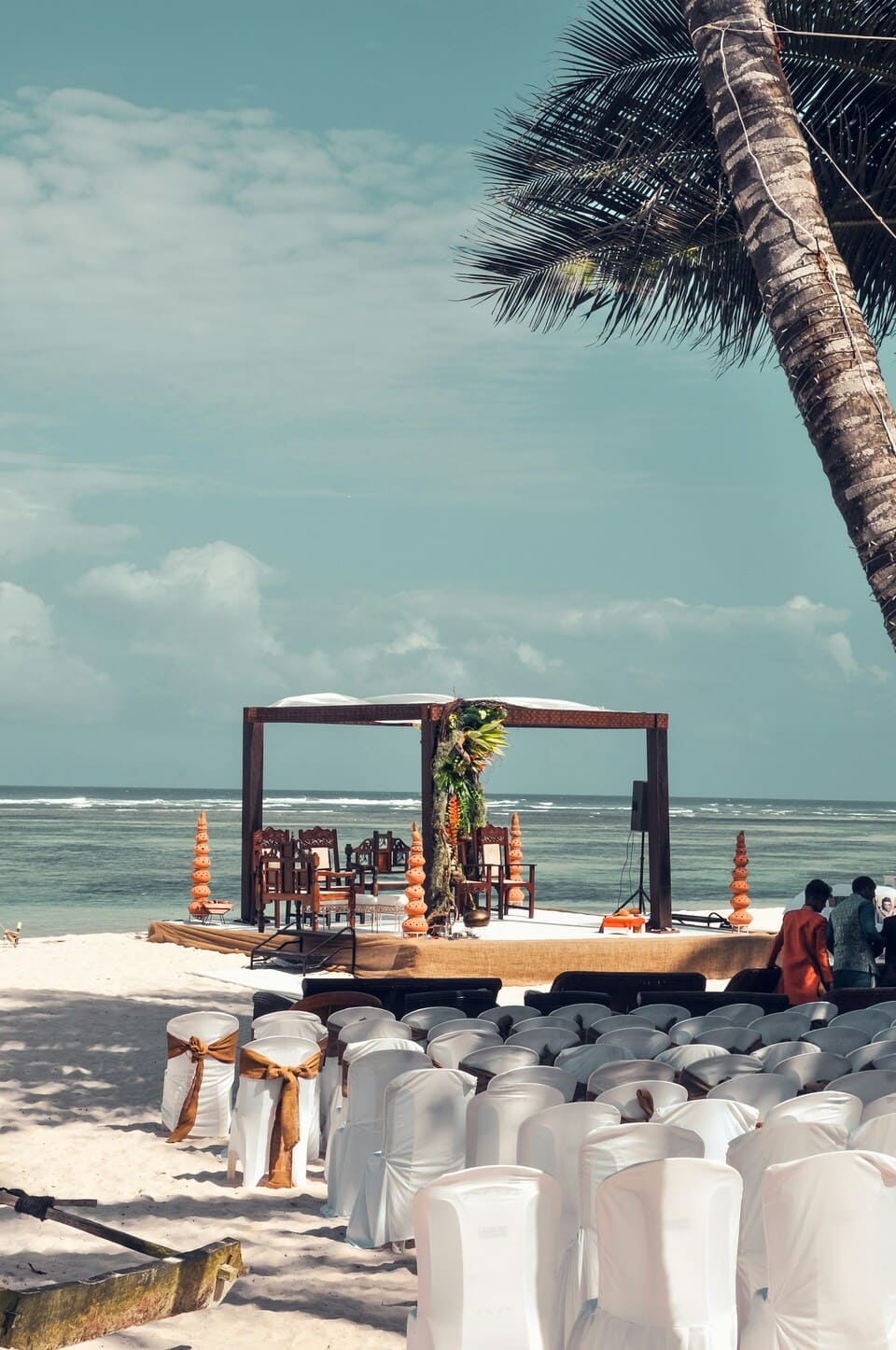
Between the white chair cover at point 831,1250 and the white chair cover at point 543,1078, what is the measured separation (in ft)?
6.28

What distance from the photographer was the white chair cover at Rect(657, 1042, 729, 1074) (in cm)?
621

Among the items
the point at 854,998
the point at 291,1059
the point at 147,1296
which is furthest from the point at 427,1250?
the point at 854,998

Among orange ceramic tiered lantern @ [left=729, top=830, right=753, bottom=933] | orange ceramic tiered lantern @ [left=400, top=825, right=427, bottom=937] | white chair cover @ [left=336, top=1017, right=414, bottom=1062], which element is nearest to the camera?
white chair cover @ [left=336, top=1017, right=414, bottom=1062]

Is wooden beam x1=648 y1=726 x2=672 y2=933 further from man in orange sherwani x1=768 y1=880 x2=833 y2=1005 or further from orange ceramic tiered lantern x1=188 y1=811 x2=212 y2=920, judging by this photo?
man in orange sherwani x1=768 y1=880 x2=833 y2=1005

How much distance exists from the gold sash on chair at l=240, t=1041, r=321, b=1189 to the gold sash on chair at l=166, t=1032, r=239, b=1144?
905 millimetres

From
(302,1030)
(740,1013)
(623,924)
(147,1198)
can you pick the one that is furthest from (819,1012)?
(623,924)

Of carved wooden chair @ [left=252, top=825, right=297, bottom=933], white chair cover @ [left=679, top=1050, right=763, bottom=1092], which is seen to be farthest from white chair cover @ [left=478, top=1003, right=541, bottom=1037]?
carved wooden chair @ [left=252, top=825, right=297, bottom=933]

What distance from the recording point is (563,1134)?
480 cm

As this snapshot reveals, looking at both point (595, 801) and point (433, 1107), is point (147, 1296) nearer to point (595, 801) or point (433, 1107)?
point (433, 1107)

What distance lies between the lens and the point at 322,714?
16062mm

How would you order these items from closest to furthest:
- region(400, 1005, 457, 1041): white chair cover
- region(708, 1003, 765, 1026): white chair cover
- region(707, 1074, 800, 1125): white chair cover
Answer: region(707, 1074, 800, 1125): white chair cover
region(400, 1005, 457, 1041): white chair cover
region(708, 1003, 765, 1026): white chair cover

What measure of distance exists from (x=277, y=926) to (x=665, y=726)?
5.03 metres

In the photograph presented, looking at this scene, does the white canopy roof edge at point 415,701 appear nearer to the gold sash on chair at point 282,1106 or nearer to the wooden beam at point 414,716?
the wooden beam at point 414,716

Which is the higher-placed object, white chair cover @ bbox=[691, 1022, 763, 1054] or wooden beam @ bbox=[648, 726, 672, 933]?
wooden beam @ bbox=[648, 726, 672, 933]
